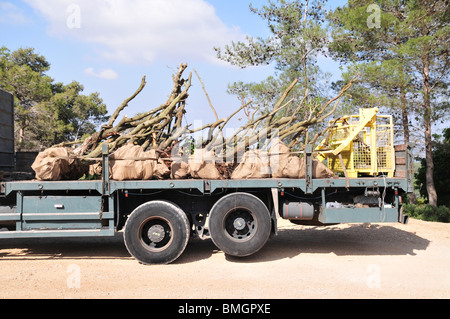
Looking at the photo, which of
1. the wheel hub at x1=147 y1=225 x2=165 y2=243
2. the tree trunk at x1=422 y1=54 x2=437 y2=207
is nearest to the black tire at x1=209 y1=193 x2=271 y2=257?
the wheel hub at x1=147 y1=225 x2=165 y2=243

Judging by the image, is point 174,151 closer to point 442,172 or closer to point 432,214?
point 432,214

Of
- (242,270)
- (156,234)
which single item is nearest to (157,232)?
(156,234)

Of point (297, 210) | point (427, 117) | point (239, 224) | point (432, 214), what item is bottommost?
point (432, 214)

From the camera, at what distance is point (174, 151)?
7574mm

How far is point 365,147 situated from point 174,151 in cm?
356

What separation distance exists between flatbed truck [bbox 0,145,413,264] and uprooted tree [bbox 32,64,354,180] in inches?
8.6

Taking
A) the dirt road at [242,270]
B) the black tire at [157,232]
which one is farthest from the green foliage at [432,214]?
the black tire at [157,232]

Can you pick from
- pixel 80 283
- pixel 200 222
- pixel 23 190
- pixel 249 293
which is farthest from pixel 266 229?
pixel 23 190

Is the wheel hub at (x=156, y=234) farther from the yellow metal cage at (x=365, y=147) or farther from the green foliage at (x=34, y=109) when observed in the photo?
the green foliage at (x=34, y=109)

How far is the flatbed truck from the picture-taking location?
665 centimetres

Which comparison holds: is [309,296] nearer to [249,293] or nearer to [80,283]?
[249,293]

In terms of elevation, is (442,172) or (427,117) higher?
(427,117)

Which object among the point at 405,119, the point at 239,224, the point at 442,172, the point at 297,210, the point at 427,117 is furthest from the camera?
the point at 442,172

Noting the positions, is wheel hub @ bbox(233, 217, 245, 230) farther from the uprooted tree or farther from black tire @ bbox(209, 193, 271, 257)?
the uprooted tree
